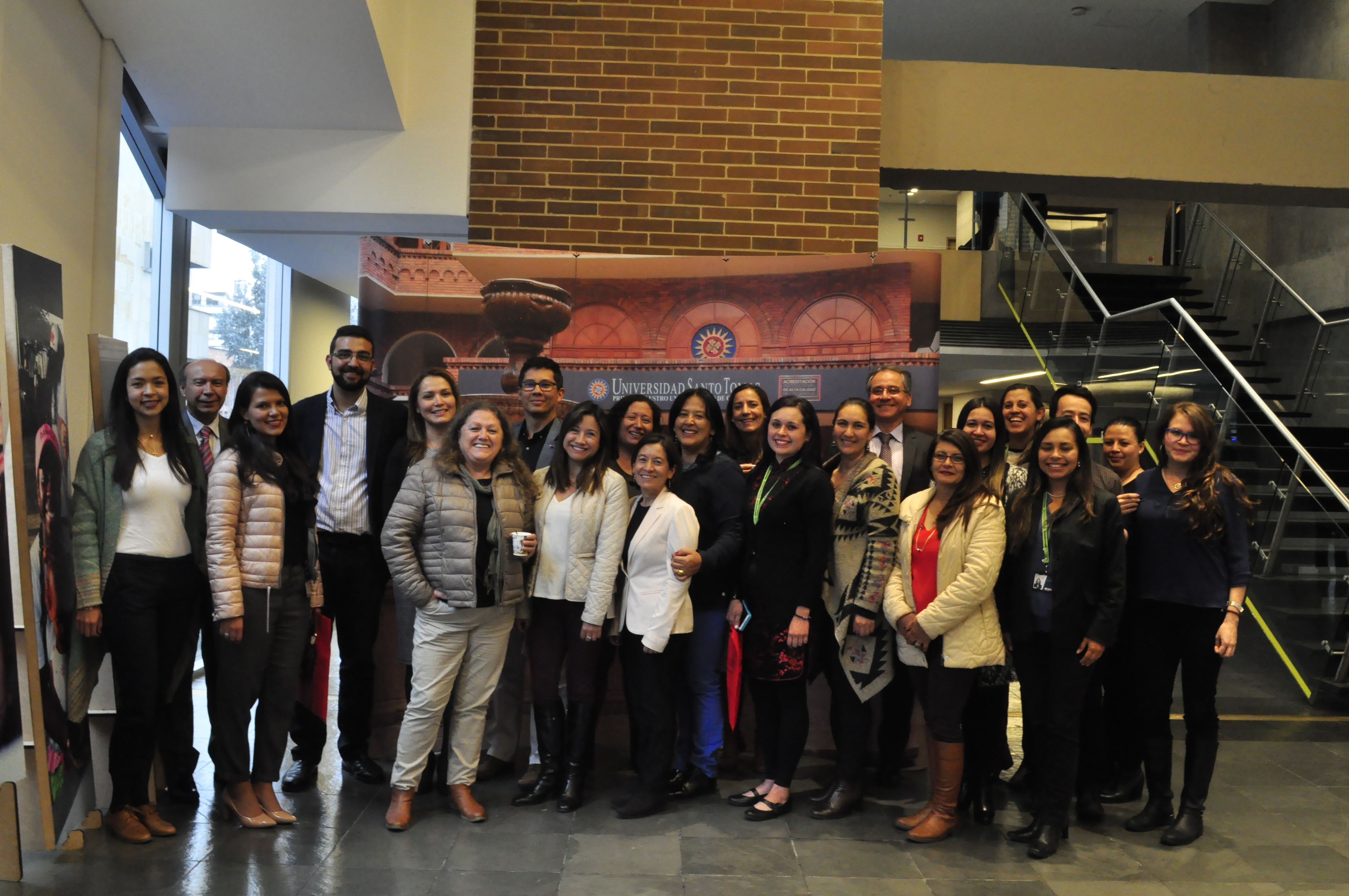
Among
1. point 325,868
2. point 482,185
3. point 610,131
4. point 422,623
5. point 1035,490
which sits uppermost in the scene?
point 610,131

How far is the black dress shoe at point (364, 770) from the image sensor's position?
3910 millimetres

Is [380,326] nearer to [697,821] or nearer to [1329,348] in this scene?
[697,821]

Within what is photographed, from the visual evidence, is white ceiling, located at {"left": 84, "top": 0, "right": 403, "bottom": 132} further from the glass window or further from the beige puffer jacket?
the beige puffer jacket

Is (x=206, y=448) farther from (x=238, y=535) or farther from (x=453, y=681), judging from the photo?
(x=453, y=681)

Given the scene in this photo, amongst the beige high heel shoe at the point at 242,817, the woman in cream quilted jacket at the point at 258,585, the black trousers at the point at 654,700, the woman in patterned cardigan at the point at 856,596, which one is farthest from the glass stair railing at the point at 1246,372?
the beige high heel shoe at the point at 242,817

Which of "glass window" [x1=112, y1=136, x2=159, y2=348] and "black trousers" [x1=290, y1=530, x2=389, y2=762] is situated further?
"glass window" [x1=112, y1=136, x2=159, y2=348]

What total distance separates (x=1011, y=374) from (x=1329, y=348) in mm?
3062

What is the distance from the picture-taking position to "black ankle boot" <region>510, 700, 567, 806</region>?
12.2 feet

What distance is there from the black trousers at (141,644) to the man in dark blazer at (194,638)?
76 mm

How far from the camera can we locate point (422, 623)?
3.53 m

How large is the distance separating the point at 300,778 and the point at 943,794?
2.47 meters

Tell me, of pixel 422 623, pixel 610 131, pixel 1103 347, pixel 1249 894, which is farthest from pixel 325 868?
pixel 1103 347

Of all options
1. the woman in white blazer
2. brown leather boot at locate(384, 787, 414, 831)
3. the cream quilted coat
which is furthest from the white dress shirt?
brown leather boot at locate(384, 787, 414, 831)

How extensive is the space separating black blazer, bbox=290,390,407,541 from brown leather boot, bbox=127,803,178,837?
1216 millimetres
